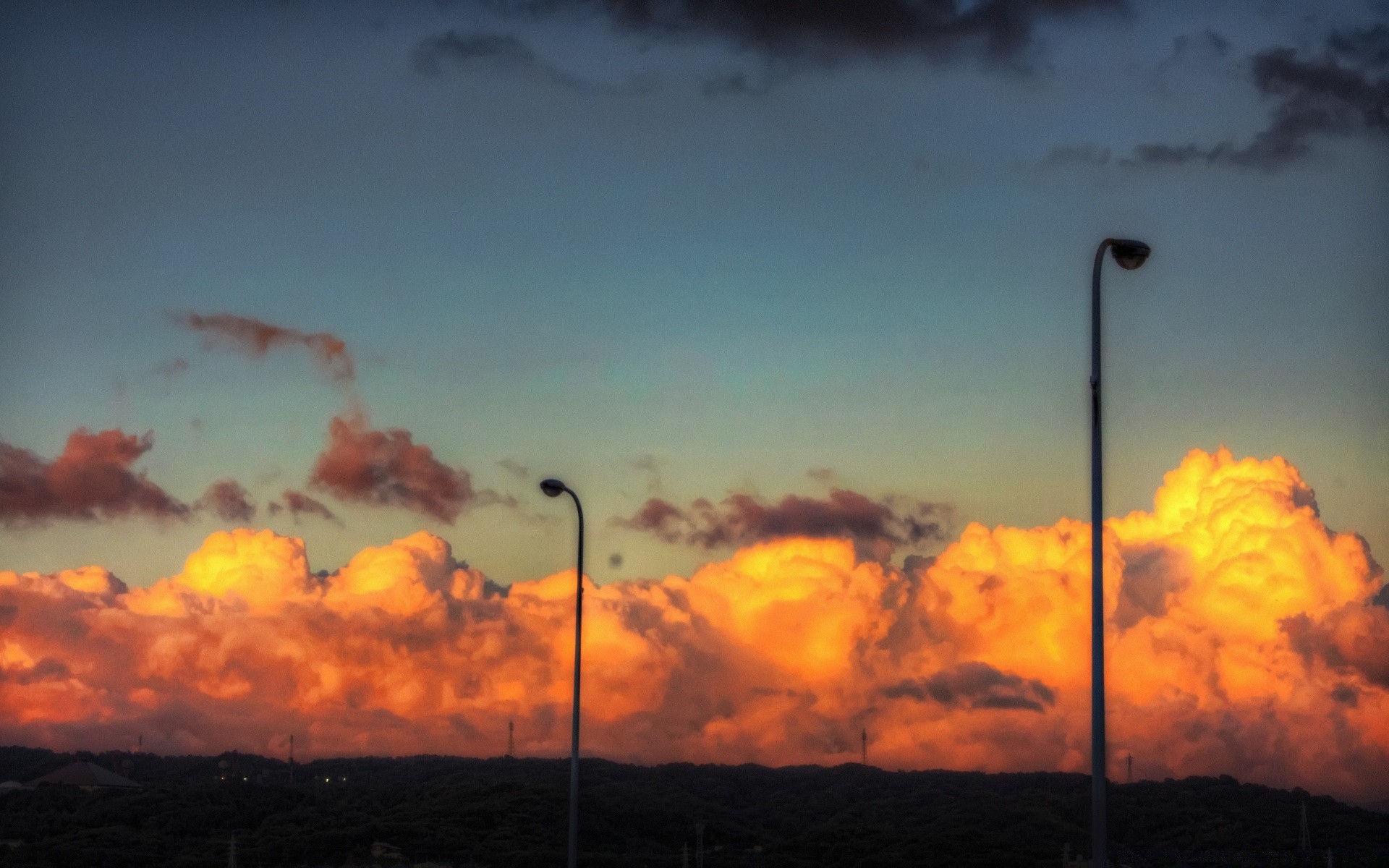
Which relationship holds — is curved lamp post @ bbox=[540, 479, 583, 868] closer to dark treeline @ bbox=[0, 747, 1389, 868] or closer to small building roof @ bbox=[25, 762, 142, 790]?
dark treeline @ bbox=[0, 747, 1389, 868]

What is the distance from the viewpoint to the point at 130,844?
470 ft

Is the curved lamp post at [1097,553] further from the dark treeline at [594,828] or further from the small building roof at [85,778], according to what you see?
the small building roof at [85,778]

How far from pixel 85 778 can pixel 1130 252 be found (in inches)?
7178

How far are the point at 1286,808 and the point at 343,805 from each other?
105 m

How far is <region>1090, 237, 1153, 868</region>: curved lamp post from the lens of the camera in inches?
932

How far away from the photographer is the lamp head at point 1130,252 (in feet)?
78.7

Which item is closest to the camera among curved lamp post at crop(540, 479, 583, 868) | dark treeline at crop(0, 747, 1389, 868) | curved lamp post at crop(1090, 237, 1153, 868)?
curved lamp post at crop(1090, 237, 1153, 868)

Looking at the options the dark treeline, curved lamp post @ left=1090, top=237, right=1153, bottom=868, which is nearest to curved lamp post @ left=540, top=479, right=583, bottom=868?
curved lamp post @ left=1090, top=237, right=1153, bottom=868

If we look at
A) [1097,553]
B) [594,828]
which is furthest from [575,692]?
[594,828]

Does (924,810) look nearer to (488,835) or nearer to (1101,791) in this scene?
(488,835)

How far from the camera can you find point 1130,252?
24047mm

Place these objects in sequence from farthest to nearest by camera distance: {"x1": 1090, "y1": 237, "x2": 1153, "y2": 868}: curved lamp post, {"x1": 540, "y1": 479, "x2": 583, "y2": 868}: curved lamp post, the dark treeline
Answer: the dark treeline, {"x1": 540, "y1": 479, "x2": 583, "y2": 868}: curved lamp post, {"x1": 1090, "y1": 237, "x2": 1153, "y2": 868}: curved lamp post

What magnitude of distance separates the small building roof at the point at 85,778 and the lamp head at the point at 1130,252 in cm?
17488

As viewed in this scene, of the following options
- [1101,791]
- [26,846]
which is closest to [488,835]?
[26,846]
